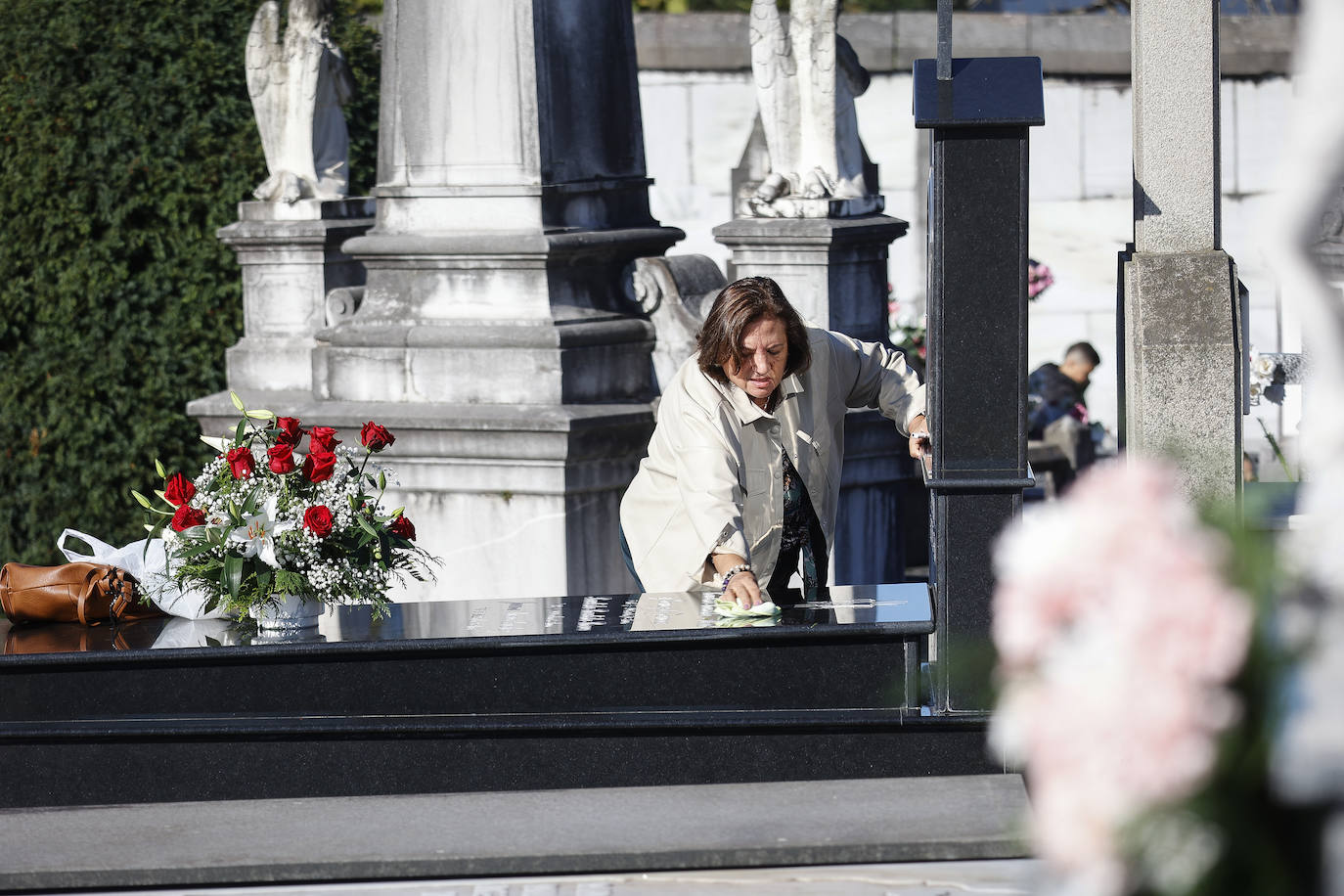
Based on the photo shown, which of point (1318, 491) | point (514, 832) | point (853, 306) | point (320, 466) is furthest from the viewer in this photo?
point (853, 306)

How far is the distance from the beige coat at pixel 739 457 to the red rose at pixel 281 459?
0.93m

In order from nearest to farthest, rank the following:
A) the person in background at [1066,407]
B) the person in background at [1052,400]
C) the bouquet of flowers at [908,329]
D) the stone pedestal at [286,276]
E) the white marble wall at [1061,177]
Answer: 1. the stone pedestal at [286,276]
2. the person in background at [1066,407]
3. the person in background at [1052,400]
4. the bouquet of flowers at [908,329]
5. the white marble wall at [1061,177]

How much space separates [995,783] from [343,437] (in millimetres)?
3307

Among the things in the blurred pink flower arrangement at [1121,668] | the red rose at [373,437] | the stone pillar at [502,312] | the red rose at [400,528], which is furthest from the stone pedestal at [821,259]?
the blurred pink flower arrangement at [1121,668]

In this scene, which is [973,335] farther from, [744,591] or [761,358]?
[744,591]

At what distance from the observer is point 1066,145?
1209 cm

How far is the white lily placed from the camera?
490 cm

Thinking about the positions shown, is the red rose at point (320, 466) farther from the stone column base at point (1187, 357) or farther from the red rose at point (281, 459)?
the stone column base at point (1187, 357)

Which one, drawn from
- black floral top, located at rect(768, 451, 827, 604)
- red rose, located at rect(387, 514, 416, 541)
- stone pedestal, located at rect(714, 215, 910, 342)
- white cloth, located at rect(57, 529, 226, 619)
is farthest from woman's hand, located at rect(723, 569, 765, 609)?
stone pedestal, located at rect(714, 215, 910, 342)

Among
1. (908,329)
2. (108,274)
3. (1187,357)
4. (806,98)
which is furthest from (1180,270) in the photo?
(108,274)

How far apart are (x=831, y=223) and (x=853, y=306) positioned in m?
0.35

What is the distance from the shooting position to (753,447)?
5.11 meters

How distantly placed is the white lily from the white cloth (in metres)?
0.24

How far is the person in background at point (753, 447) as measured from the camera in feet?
16.1
